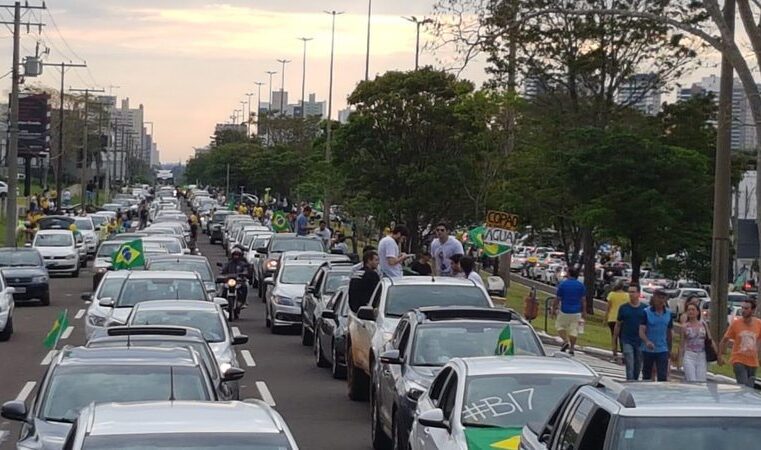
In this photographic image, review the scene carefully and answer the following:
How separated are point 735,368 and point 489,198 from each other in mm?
25616

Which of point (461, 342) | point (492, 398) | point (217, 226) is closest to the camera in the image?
point (492, 398)

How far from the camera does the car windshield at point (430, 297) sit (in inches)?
744

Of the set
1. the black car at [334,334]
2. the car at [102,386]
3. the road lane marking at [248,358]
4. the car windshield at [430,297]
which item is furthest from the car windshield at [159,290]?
the car at [102,386]

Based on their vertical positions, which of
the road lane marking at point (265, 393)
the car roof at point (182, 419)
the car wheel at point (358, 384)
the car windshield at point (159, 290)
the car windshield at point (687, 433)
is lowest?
the road lane marking at point (265, 393)

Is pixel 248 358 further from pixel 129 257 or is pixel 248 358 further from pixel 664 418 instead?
pixel 664 418

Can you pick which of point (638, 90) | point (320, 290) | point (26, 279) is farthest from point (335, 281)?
point (638, 90)

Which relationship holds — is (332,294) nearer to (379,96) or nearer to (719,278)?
(719,278)

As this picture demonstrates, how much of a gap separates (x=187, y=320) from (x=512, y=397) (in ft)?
24.5

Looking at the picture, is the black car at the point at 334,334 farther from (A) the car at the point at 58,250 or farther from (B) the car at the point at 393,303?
(A) the car at the point at 58,250

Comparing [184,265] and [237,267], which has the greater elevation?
[184,265]

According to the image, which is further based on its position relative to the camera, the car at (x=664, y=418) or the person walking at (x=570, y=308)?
the person walking at (x=570, y=308)

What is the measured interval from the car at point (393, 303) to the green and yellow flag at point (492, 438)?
739cm

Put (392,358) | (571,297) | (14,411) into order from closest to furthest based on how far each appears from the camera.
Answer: (14,411), (392,358), (571,297)

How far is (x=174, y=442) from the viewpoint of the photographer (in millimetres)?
7352
